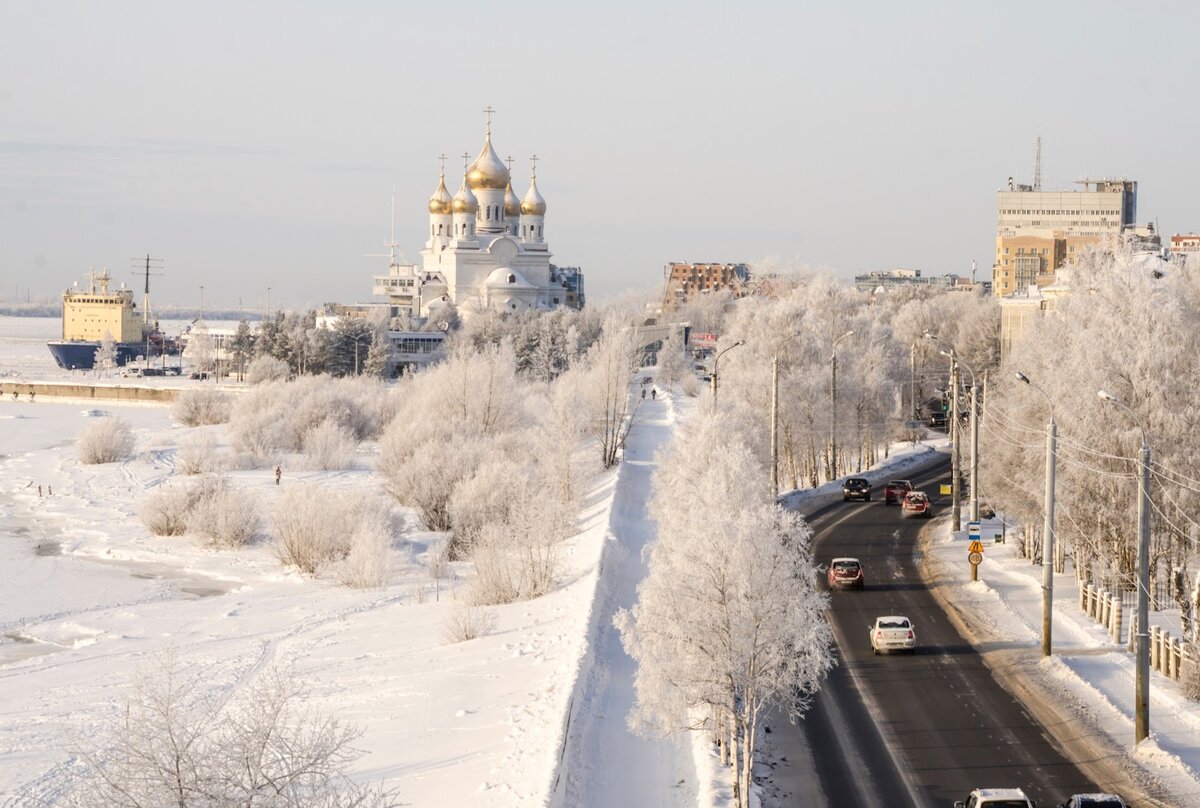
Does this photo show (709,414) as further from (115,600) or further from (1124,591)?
(115,600)

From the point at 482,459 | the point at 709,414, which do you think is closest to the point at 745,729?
the point at 709,414

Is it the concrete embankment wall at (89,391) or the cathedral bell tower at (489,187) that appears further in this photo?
the cathedral bell tower at (489,187)

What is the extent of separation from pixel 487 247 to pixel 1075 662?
99347 millimetres

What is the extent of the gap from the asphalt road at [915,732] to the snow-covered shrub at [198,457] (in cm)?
3581

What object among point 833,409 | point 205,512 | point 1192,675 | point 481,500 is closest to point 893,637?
point 1192,675

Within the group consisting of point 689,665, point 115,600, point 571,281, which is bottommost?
point 115,600

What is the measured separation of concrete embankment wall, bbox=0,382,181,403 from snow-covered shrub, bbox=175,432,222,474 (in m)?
43.2

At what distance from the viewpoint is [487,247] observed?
4710 inches

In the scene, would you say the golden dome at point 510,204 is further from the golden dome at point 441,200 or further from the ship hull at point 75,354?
the ship hull at point 75,354

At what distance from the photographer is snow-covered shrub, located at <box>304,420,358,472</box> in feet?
194

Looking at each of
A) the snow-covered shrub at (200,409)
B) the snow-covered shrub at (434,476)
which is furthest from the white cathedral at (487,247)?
the snow-covered shrub at (434,476)

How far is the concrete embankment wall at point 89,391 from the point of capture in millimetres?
103688

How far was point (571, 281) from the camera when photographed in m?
143

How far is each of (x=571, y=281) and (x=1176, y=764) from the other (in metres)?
127
